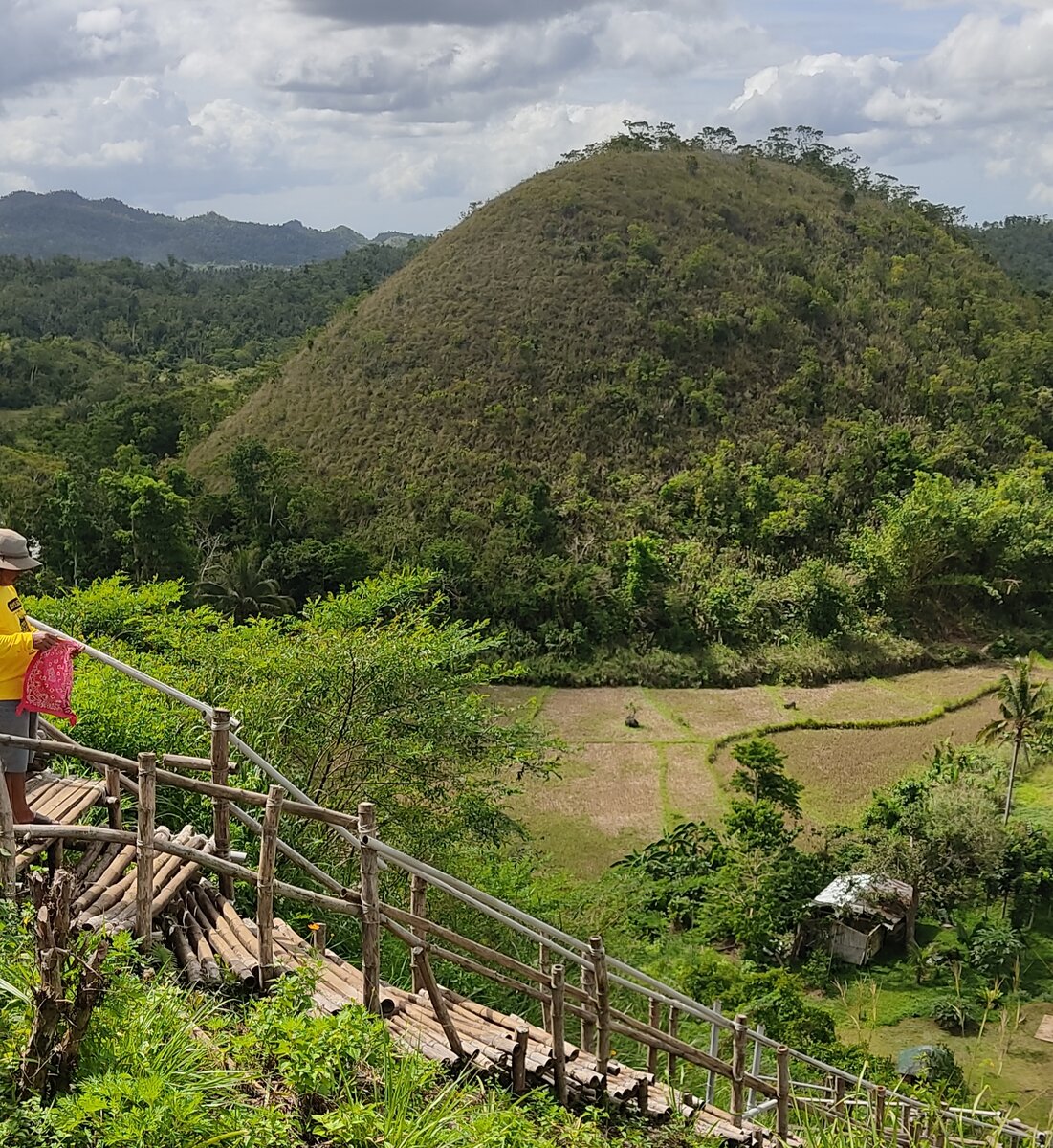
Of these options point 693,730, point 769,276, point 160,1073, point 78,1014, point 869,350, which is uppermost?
point 769,276

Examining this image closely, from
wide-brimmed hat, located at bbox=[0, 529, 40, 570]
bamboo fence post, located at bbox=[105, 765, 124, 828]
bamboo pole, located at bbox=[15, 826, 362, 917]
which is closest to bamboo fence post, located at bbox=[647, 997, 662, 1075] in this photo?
bamboo pole, located at bbox=[15, 826, 362, 917]

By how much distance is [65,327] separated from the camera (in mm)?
76250

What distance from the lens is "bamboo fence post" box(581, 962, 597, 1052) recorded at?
505 centimetres

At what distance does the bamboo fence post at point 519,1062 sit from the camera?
4.38 m

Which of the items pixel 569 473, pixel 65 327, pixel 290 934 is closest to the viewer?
pixel 290 934

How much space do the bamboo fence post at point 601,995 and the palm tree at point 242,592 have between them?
19697 millimetres

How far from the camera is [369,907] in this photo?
447 cm

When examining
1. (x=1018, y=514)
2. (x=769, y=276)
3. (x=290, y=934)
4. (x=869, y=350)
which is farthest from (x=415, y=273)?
(x=290, y=934)

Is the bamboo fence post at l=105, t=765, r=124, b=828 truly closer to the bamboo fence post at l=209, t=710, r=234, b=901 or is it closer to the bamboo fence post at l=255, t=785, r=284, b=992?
the bamboo fence post at l=209, t=710, r=234, b=901

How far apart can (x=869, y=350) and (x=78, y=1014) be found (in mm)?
37175

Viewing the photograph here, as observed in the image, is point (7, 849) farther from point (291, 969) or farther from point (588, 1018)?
point (588, 1018)

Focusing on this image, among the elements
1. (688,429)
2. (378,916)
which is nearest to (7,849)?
(378,916)

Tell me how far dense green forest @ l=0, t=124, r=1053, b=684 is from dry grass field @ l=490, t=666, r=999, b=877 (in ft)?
3.55

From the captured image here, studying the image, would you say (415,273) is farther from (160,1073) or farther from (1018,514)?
(160,1073)
